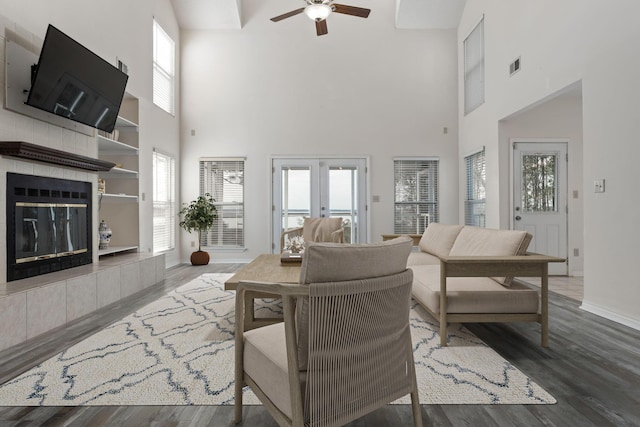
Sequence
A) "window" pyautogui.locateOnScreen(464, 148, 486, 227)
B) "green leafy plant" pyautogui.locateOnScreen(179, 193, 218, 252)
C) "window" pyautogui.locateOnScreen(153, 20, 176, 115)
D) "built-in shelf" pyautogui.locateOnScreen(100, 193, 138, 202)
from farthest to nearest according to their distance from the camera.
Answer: "green leafy plant" pyautogui.locateOnScreen(179, 193, 218, 252)
"window" pyautogui.locateOnScreen(153, 20, 176, 115)
"window" pyautogui.locateOnScreen(464, 148, 486, 227)
"built-in shelf" pyautogui.locateOnScreen(100, 193, 138, 202)

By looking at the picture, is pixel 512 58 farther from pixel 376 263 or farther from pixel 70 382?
pixel 70 382

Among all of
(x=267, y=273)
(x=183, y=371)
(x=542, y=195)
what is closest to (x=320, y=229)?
(x=267, y=273)

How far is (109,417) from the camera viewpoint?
5.35ft

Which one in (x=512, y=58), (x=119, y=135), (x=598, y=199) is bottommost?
(x=598, y=199)

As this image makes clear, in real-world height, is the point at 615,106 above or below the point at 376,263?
above

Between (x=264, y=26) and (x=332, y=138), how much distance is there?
252 cm

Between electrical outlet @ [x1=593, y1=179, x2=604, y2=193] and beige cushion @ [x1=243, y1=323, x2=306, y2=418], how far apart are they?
3.28 m

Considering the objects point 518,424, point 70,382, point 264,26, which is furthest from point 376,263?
point 264,26

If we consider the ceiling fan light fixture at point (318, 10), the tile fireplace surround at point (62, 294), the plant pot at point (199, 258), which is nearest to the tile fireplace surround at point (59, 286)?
the tile fireplace surround at point (62, 294)

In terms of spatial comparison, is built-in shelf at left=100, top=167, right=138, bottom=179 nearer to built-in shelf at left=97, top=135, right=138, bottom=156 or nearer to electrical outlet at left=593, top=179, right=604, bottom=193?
built-in shelf at left=97, top=135, right=138, bottom=156

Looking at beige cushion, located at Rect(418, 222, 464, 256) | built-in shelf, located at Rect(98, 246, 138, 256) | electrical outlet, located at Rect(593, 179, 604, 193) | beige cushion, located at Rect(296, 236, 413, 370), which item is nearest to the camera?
beige cushion, located at Rect(296, 236, 413, 370)

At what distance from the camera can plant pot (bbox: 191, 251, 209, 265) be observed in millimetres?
6242

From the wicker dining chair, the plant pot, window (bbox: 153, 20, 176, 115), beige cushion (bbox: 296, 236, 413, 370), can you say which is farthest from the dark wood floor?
window (bbox: 153, 20, 176, 115)

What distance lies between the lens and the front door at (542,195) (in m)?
5.05
